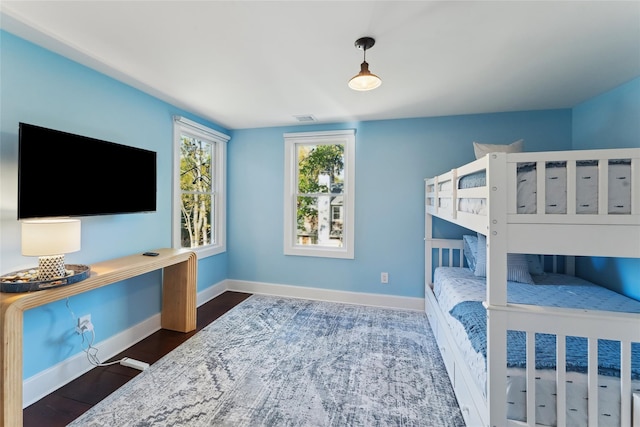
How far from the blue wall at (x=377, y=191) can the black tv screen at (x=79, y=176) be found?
1.46m

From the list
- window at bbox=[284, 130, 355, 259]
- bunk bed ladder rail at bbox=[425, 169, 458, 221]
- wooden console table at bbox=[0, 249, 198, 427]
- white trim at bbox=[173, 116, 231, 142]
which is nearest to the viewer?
wooden console table at bbox=[0, 249, 198, 427]

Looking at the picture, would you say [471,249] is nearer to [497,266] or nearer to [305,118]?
[497,266]

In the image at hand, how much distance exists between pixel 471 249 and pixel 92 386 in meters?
3.40

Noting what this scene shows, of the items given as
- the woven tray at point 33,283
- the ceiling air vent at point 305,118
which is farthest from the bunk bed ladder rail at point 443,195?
the woven tray at point 33,283

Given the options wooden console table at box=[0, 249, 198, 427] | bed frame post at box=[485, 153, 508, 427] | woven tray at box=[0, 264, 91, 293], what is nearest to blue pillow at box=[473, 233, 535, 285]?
bed frame post at box=[485, 153, 508, 427]

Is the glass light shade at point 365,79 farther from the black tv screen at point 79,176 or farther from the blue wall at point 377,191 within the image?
the black tv screen at point 79,176

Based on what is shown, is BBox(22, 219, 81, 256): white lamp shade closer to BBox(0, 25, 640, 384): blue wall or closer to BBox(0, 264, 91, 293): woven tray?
BBox(0, 264, 91, 293): woven tray

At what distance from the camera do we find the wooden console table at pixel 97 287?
1290 millimetres

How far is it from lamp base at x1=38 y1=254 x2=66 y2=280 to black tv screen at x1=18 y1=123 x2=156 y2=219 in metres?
0.28

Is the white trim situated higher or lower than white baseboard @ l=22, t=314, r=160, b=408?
higher

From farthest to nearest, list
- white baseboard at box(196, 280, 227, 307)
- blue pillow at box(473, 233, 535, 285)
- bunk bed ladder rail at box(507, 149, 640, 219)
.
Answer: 1. white baseboard at box(196, 280, 227, 307)
2. blue pillow at box(473, 233, 535, 285)
3. bunk bed ladder rail at box(507, 149, 640, 219)

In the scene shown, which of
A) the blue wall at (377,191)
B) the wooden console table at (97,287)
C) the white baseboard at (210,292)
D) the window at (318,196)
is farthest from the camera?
the window at (318,196)

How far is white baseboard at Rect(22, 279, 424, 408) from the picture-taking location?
5.78ft

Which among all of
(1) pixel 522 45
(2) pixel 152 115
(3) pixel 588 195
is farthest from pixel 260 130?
(3) pixel 588 195
